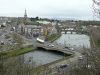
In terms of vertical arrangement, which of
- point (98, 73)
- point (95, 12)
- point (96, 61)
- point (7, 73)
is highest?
point (95, 12)

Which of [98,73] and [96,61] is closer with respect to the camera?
[96,61]

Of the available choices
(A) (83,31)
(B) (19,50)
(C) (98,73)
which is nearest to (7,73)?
(C) (98,73)

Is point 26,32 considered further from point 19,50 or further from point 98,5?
point 98,5

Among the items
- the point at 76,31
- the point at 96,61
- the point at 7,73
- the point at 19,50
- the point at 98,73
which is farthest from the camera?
the point at 76,31

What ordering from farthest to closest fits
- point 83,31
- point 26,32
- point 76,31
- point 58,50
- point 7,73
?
1. point 76,31
2. point 83,31
3. point 26,32
4. point 58,50
5. point 7,73

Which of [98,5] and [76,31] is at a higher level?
[98,5]

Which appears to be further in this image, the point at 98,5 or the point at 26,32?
the point at 26,32

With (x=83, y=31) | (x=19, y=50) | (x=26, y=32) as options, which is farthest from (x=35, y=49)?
(x=83, y=31)

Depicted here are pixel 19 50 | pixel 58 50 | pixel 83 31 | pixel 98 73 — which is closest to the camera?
pixel 98 73

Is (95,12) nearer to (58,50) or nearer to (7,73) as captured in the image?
(7,73)
